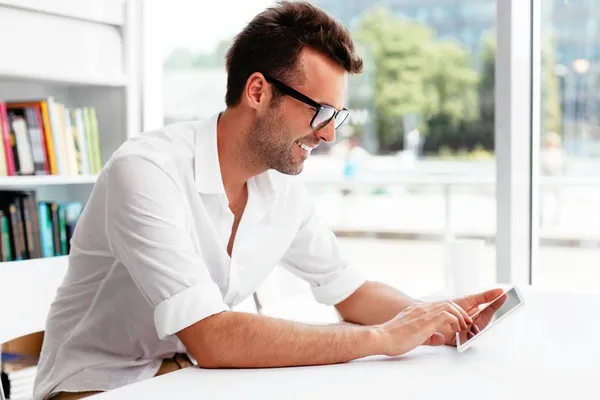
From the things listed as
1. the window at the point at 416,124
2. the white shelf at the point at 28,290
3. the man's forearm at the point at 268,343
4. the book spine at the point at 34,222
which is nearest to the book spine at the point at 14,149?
the book spine at the point at 34,222

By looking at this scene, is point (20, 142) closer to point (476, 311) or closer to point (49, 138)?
point (49, 138)

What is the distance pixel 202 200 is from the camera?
1.53m

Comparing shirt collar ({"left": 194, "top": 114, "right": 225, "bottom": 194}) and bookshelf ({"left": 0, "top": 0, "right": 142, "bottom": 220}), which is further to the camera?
bookshelf ({"left": 0, "top": 0, "right": 142, "bottom": 220})

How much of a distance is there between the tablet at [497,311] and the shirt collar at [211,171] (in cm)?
55

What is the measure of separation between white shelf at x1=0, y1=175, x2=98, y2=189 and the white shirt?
1.24 meters

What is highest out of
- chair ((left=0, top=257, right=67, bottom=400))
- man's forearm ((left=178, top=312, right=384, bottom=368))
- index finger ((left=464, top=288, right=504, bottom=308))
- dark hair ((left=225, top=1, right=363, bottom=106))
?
dark hair ((left=225, top=1, right=363, bottom=106))

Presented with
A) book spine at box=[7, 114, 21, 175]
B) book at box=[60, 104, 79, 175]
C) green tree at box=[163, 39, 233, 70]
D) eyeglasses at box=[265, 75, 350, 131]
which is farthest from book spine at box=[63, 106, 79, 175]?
eyeglasses at box=[265, 75, 350, 131]

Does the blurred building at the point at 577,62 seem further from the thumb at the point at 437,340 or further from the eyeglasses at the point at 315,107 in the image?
the thumb at the point at 437,340

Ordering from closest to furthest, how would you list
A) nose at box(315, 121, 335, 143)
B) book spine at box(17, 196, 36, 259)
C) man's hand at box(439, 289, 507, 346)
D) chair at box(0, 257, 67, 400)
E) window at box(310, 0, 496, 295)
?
man's hand at box(439, 289, 507, 346) < nose at box(315, 121, 335, 143) < chair at box(0, 257, 67, 400) < book spine at box(17, 196, 36, 259) < window at box(310, 0, 496, 295)

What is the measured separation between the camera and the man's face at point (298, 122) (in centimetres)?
154

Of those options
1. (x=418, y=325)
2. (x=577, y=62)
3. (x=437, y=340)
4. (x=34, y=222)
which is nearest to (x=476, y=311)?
(x=437, y=340)

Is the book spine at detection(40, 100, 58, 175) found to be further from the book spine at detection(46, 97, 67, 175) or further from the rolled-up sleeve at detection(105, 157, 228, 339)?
the rolled-up sleeve at detection(105, 157, 228, 339)

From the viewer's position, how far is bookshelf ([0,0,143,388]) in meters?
2.64

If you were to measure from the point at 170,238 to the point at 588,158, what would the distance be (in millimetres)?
2314
